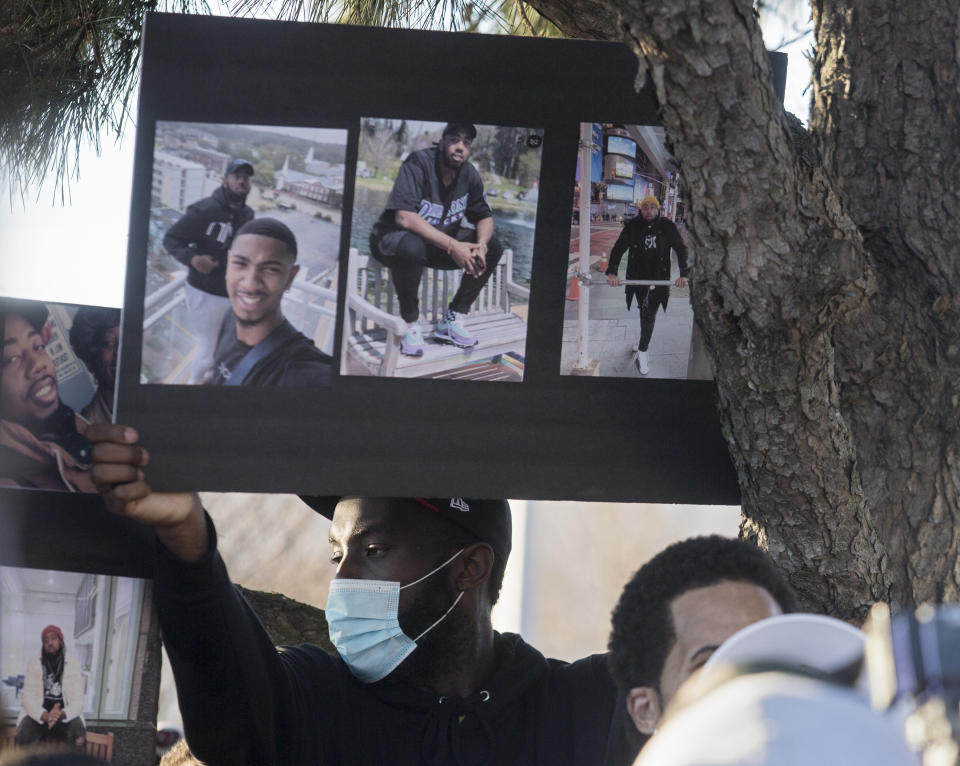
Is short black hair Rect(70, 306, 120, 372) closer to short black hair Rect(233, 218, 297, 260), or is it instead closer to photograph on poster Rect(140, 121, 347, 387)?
photograph on poster Rect(140, 121, 347, 387)

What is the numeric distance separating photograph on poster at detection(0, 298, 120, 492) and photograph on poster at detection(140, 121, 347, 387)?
288mm

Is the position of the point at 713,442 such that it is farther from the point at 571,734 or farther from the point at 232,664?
the point at 232,664

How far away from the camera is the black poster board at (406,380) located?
1.71m

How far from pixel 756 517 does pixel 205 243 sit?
1.07m

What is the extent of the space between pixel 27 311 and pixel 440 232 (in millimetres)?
827

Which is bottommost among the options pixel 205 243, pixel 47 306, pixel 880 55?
pixel 47 306

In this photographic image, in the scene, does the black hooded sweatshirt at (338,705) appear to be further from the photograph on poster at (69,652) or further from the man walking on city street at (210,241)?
the man walking on city street at (210,241)

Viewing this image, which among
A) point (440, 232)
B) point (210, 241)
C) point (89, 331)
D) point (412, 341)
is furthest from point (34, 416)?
point (440, 232)

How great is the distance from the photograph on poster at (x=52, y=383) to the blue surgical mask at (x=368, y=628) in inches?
25.2

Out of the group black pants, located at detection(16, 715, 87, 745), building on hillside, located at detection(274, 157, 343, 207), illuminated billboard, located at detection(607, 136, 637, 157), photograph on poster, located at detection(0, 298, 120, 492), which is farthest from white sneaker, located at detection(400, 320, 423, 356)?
black pants, located at detection(16, 715, 87, 745)

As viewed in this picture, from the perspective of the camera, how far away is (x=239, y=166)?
5.59 ft

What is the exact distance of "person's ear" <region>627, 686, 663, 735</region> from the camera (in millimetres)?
1548

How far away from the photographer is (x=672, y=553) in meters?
1.74

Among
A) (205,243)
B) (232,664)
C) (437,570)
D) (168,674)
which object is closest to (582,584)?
(168,674)
